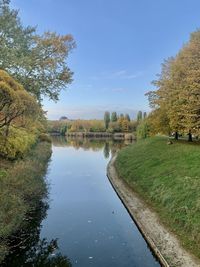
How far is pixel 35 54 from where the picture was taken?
2742cm

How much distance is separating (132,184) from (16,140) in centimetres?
972

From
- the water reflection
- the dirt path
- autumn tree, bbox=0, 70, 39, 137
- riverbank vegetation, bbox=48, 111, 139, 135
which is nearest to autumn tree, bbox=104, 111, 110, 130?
riverbank vegetation, bbox=48, 111, 139, 135

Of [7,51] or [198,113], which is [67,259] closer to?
[7,51]

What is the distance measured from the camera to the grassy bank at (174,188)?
13289 millimetres

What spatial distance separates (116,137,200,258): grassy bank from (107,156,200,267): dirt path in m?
0.34

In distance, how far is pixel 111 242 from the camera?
1402cm

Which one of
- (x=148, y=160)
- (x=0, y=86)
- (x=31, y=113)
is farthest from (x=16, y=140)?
(x=148, y=160)

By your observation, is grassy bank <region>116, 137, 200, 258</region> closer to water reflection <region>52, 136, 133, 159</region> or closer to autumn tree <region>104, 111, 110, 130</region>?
water reflection <region>52, 136, 133, 159</region>

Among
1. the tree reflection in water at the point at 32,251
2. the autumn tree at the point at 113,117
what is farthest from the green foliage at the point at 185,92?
the autumn tree at the point at 113,117

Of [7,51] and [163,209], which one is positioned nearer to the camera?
[163,209]

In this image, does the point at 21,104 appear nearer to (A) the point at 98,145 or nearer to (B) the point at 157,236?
(B) the point at 157,236

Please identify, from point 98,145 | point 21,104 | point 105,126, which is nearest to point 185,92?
point 21,104

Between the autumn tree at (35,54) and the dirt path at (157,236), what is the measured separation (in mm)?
13092

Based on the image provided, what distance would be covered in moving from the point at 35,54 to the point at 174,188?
708 inches
